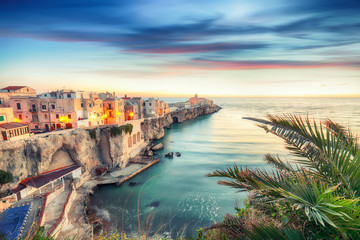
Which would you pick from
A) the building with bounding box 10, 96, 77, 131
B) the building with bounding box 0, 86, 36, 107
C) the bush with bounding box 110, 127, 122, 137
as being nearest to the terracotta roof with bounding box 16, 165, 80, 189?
the bush with bounding box 110, 127, 122, 137

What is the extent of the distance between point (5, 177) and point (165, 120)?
49069 millimetres

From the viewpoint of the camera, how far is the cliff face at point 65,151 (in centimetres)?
1766

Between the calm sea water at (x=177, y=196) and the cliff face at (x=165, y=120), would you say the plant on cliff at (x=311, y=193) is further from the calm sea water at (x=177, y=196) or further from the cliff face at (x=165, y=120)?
the cliff face at (x=165, y=120)

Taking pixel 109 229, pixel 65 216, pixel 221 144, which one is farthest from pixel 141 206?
pixel 221 144

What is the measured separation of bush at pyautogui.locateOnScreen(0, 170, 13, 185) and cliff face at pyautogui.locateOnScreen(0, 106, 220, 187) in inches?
35.4

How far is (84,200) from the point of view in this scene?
59.1 ft

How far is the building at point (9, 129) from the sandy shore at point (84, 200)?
892cm

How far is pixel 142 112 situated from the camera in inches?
1993

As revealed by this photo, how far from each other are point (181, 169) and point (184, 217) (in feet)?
37.2

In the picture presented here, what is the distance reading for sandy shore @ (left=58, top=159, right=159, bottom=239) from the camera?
13.1 metres

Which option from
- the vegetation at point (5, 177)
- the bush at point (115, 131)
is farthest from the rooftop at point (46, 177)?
the bush at point (115, 131)

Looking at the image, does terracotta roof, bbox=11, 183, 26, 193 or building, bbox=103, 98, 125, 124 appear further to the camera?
building, bbox=103, 98, 125, 124

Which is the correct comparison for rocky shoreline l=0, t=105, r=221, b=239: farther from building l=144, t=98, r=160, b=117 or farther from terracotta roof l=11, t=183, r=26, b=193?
building l=144, t=98, r=160, b=117

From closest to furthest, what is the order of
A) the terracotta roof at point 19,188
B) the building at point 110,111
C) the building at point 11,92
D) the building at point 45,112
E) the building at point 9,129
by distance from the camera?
the terracotta roof at point 19,188 → the building at point 9,129 → the building at point 45,112 → the building at point 11,92 → the building at point 110,111
